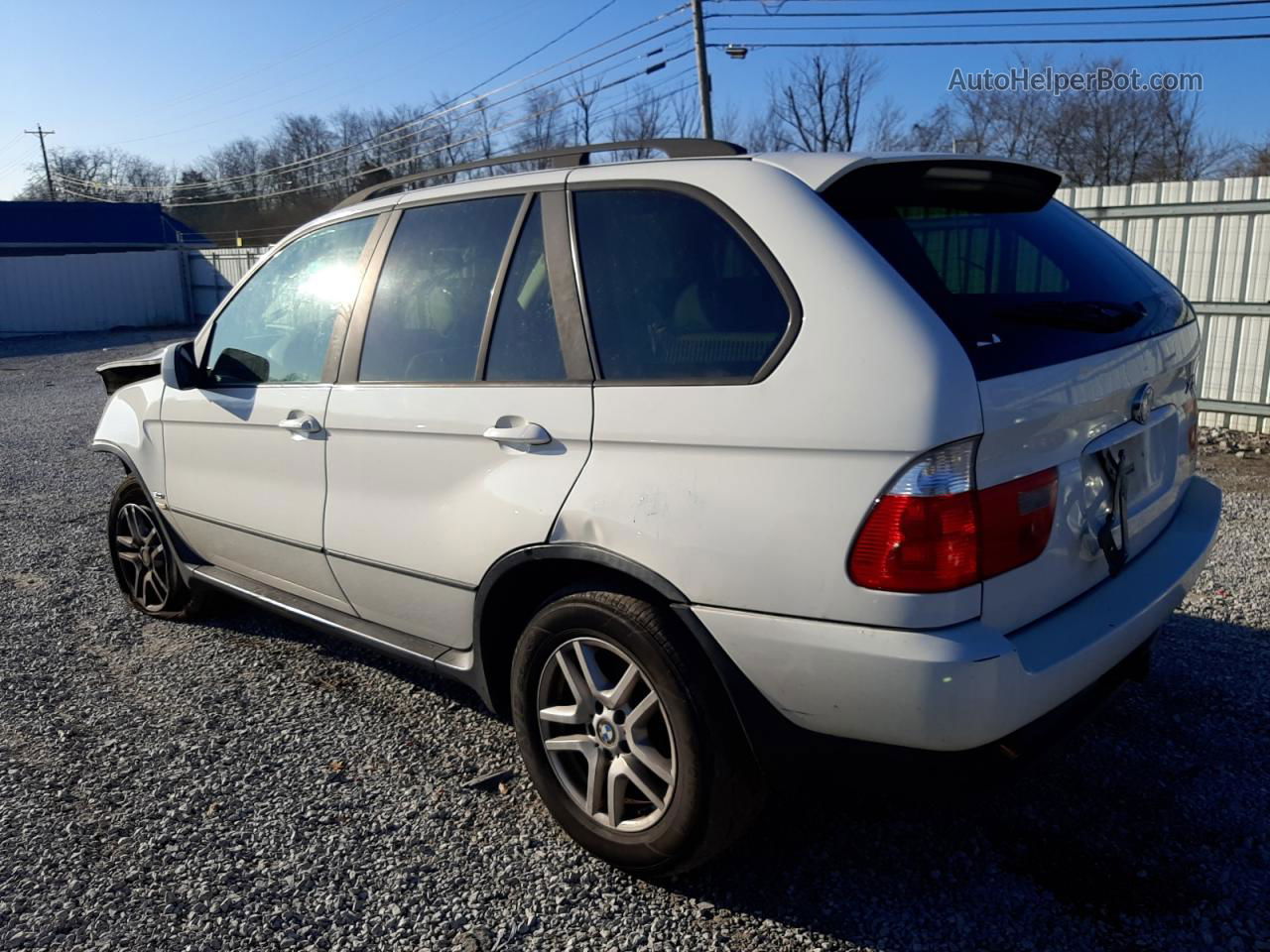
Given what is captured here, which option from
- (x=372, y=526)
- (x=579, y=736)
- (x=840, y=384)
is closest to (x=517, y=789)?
(x=579, y=736)

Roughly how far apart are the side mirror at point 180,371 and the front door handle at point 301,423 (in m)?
0.68

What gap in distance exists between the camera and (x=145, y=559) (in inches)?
186

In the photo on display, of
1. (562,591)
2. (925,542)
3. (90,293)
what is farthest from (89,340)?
(925,542)

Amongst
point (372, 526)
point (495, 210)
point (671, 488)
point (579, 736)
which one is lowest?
point (579, 736)

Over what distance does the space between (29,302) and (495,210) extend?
103ft

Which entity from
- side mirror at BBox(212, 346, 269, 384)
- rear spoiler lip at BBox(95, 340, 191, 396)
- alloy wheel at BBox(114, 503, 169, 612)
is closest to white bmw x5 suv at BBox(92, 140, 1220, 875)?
side mirror at BBox(212, 346, 269, 384)

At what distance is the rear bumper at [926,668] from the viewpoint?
2.05 m

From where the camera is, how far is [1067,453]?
2275mm

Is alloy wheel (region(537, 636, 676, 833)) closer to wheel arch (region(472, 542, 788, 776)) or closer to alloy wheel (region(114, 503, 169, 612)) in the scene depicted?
wheel arch (region(472, 542, 788, 776))

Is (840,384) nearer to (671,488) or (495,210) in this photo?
(671,488)

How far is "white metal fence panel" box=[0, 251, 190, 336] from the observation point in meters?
28.9

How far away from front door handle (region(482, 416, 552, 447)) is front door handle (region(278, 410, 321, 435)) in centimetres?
88

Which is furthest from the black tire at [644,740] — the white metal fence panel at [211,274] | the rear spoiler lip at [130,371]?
the white metal fence panel at [211,274]

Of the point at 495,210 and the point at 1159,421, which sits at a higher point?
the point at 495,210
